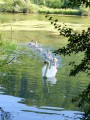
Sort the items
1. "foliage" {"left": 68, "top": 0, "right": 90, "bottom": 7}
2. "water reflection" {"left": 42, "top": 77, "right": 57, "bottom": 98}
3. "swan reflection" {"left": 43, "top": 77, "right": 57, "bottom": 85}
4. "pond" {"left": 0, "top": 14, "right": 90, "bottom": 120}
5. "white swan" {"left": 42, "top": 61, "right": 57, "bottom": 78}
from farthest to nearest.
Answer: "white swan" {"left": 42, "top": 61, "right": 57, "bottom": 78}
"swan reflection" {"left": 43, "top": 77, "right": 57, "bottom": 85}
"water reflection" {"left": 42, "top": 77, "right": 57, "bottom": 98}
"pond" {"left": 0, "top": 14, "right": 90, "bottom": 120}
"foliage" {"left": 68, "top": 0, "right": 90, "bottom": 7}

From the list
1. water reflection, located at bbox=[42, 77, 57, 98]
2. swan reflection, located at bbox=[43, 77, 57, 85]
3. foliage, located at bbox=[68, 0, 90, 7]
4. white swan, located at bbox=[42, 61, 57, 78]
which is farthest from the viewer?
white swan, located at bbox=[42, 61, 57, 78]

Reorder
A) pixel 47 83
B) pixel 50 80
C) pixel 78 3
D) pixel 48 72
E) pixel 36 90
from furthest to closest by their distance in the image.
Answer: pixel 48 72, pixel 50 80, pixel 47 83, pixel 36 90, pixel 78 3

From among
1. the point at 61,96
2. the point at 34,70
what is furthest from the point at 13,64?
the point at 61,96

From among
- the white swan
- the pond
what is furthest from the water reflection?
the white swan

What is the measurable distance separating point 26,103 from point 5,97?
142cm

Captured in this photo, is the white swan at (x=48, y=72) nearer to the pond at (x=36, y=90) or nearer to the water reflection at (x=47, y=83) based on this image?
the pond at (x=36, y=90)

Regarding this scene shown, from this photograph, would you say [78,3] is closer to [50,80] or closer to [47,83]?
[47,83]

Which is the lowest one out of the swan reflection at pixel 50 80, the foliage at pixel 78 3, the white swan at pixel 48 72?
the swan reflection at pixel 50 80

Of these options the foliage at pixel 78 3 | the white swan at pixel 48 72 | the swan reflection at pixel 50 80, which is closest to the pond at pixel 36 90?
the swan reflection at pixel 50 80

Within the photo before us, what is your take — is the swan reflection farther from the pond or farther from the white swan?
the white swan

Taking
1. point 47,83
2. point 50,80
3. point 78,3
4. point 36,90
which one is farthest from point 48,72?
point 78,3

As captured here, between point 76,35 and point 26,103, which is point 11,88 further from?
point 76,35

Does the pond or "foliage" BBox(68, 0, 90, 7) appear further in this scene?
the pond

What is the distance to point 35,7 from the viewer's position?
83.6m
